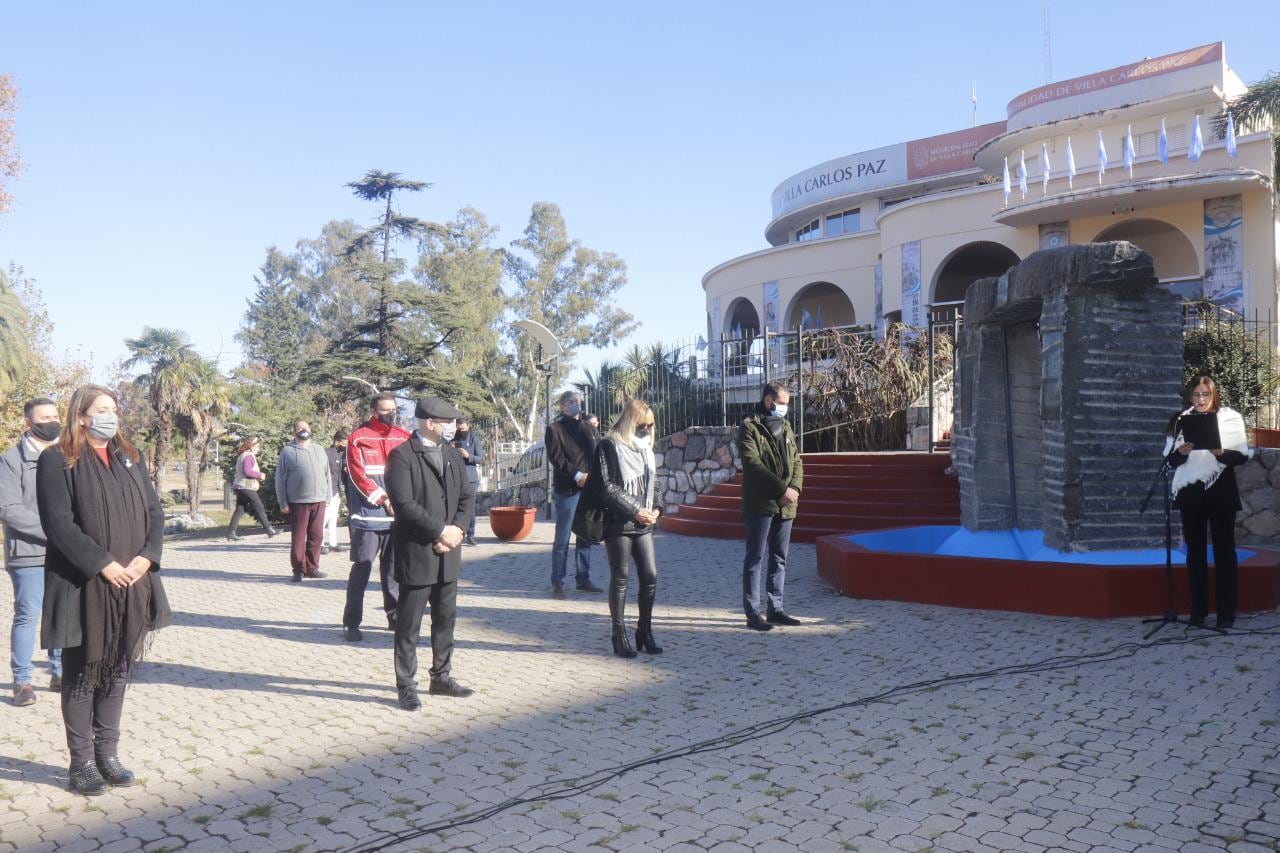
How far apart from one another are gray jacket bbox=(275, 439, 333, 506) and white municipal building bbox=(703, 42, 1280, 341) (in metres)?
15.5

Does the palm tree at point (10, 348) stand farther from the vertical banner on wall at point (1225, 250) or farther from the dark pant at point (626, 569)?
the vertical banner on wall at point (1225, 250)

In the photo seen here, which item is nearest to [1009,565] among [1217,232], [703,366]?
[703,366]

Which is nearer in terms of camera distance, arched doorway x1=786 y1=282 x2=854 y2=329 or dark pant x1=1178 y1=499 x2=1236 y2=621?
dark pant x1=1178 y1=499 x2=1236 y2=621

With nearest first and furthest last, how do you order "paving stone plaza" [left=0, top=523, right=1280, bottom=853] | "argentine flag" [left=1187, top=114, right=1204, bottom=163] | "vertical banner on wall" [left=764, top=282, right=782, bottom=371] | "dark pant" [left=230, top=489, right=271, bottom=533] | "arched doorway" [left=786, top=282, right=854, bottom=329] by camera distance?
"paving stone plaza" [left=0, top=523, right=1280, bottom=853] → "dark pant" [left=230, top=489, right=271, bottom=533] → "argentine flag" [left=1187, top=114, right=1204, bottom=163] → "vertical banner on wall" [left=764, top=282, right=782, bottom=371] → "arched doorway" [left=786, top=282, right=854, bottom=329]

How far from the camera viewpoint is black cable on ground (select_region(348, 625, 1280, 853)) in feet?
11.5

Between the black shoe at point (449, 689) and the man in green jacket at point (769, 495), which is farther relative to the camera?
the man in green jacket at point (769, 495)

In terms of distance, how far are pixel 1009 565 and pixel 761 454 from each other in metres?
2.01

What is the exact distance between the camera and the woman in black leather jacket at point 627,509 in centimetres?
603

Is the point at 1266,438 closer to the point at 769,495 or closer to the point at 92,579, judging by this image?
the point at 769,495

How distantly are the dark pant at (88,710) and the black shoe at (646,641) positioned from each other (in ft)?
9.88

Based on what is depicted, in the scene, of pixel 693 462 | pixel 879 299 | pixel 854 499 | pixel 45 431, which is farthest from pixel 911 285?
pixel 45 431

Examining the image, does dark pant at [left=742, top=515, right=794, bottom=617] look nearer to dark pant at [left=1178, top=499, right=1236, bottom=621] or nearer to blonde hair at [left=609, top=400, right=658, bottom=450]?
blonde hair at [left=609, top=400, right=658, bottom=450]

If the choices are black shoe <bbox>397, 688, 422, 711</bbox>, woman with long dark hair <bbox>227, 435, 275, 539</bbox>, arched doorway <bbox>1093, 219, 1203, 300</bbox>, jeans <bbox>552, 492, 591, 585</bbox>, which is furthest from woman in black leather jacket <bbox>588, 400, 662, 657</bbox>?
arched doorway <bbox>1093, 219, 1203, 300</bbox>

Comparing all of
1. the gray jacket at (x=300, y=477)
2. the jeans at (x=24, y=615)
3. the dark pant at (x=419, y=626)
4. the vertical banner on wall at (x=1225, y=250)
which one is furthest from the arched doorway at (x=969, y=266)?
the jeans at (x=24, y=615)
